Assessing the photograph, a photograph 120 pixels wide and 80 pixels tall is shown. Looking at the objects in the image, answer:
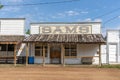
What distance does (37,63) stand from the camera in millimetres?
29406

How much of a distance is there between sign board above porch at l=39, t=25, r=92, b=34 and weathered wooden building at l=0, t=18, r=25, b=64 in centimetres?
268

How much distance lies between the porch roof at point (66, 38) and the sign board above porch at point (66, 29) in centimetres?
53

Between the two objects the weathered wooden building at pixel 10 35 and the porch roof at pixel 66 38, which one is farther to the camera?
the weathered wooden building at pixel 10 35

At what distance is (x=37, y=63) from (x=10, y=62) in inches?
127

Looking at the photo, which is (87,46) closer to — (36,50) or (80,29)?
(80,29)

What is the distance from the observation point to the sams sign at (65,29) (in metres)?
29.5

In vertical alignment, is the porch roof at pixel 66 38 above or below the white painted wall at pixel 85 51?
above

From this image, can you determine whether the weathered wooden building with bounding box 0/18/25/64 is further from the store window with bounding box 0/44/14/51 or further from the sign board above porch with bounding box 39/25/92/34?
the sign board above porch with bounding box 39/25/92/34

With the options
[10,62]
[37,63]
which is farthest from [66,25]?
[10,62]

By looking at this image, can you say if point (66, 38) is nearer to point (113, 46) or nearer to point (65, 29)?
point (65, 29)

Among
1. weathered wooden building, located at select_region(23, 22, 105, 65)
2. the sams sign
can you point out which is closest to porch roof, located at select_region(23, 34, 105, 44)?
weathered wooden building, located at select_region(23, 22, 105, 65)

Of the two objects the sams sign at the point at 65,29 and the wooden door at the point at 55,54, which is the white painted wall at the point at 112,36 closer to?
the sams sign at the point at 65,29

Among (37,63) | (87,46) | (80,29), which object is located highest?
(80,29)

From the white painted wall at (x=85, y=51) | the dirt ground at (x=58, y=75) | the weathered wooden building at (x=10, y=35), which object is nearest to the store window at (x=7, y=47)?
the weathered wooden building at (x=10, y=35)
